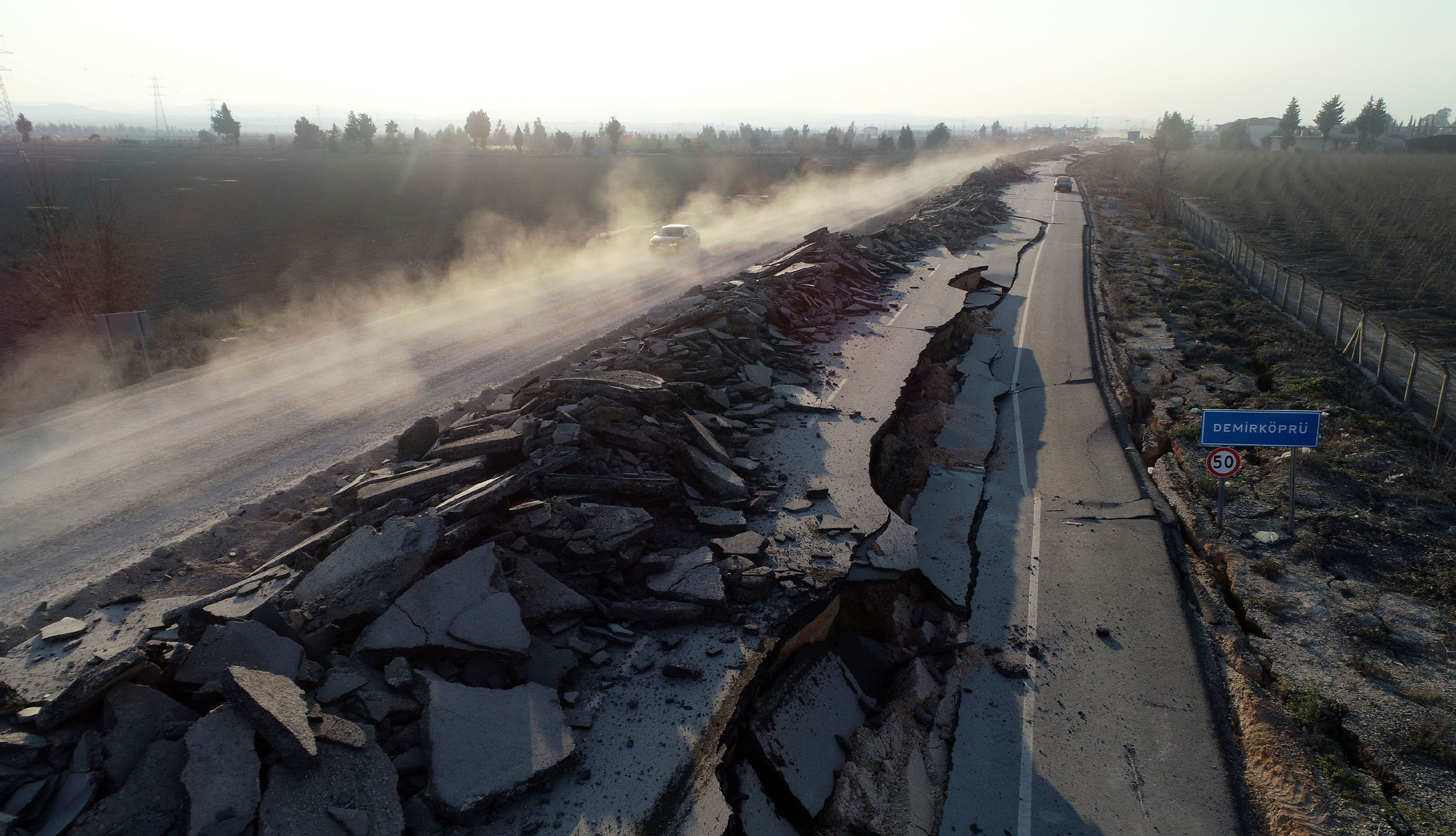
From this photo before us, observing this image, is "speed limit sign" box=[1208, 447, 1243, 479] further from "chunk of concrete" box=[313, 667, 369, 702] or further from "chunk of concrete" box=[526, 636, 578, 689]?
"chunk of concrete" box=[313, 667, 369, 702]

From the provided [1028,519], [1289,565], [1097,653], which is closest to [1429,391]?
[1289,565]

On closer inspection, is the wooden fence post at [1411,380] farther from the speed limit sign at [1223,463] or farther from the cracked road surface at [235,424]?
the cracked road surface at [235,424]

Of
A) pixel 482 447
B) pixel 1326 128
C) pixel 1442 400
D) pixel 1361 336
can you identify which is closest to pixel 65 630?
pixel 482 447

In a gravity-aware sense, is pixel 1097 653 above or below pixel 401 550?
below

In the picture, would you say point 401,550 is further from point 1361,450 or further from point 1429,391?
point 1429,391

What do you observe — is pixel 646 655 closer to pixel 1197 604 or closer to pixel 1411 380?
pixel 1197 604

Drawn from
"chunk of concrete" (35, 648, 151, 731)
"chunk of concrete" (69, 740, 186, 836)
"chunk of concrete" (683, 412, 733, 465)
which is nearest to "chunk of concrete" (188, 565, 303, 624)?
"chunk of concrete" (35, 648, 151, 731)

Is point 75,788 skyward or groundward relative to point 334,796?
skyward

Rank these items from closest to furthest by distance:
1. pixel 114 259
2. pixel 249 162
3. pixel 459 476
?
pixel 459 476 → pixel 114 259 → pixel 249 162
